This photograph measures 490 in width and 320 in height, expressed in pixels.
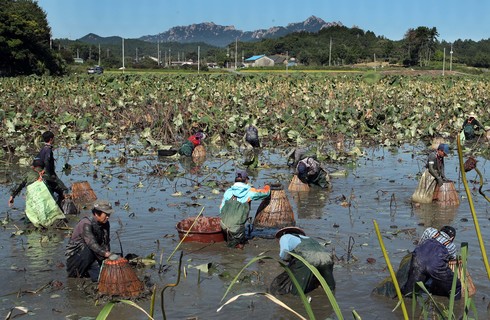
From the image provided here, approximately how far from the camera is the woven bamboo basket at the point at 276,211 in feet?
31.7

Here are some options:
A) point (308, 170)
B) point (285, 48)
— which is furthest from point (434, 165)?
point (285, 48)

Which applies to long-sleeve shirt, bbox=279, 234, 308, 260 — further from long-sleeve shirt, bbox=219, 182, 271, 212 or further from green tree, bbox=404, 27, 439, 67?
green tree, bbox=404, 27, 439, 67

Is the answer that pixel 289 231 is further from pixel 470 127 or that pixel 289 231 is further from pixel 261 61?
pixel 261 61

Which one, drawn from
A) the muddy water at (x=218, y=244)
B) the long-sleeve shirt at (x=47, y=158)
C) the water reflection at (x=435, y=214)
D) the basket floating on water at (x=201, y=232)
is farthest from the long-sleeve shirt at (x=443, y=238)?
the long-sleeve shirt at (x=47, y=158)

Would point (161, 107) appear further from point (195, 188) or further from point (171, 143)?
point (195, 188)

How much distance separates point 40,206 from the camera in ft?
30.3

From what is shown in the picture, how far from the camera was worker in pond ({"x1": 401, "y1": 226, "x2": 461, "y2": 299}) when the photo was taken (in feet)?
21.3

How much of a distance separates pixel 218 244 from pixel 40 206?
104 inches

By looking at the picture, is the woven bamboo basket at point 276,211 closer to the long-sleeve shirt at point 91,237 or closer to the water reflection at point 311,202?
the water reflection at point 311,202

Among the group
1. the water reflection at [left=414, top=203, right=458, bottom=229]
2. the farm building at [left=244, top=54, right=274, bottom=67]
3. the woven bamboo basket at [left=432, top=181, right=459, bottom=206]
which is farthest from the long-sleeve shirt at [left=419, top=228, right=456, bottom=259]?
the farm building at [left=244, top=54, right=274, bottom=67]

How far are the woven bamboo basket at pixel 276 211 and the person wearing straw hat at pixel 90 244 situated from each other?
3022mm

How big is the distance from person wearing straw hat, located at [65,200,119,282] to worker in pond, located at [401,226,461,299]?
10.6 ft

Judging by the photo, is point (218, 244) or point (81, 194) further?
point (81, 194)

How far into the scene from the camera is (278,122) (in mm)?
21641
